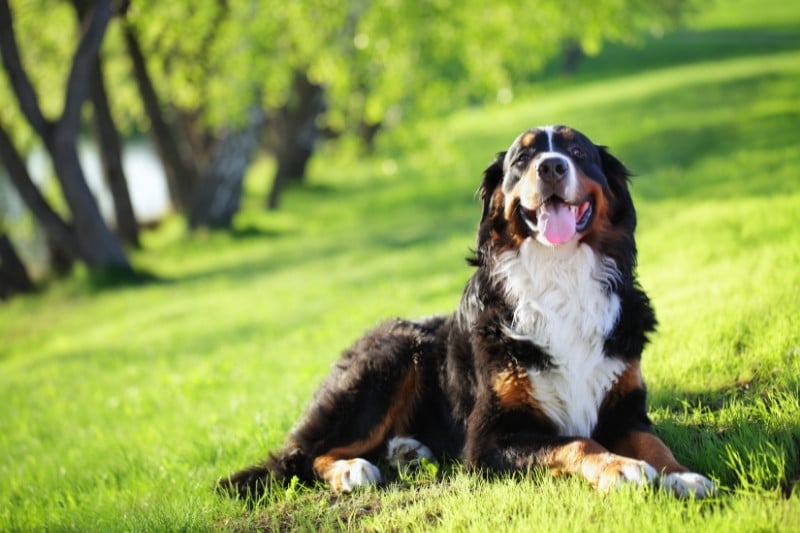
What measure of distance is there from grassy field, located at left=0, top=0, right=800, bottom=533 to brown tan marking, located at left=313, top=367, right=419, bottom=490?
304 millimetres

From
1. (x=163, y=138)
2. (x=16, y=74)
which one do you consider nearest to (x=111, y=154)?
(x=163, y=138)

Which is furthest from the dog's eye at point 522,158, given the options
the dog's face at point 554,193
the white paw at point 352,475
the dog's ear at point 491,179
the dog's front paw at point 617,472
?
the white paw at point 352,475

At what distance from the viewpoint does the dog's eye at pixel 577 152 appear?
462 centimetres

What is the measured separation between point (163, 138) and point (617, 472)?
1970cm

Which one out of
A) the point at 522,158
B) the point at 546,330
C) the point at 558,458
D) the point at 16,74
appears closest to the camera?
the point at 558,458

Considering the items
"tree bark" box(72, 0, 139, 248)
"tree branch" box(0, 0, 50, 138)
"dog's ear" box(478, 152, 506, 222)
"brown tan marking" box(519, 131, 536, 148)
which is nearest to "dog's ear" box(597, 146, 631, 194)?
"brown tan marking" box(519, 131, 536, 148)

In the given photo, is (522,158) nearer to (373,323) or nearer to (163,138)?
(373,323)

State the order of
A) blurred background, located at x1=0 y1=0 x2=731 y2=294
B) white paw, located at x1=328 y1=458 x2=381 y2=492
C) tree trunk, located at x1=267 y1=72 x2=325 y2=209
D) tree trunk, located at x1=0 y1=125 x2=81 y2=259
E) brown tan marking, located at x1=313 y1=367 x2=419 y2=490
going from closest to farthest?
white paw, located at x1=328 y1=458 x2=381 y2=492
brown tan marking, located at x1=313 y1=367 x2=419 y2=490
blurred background, located at x1=0 y1=0 x2=731 y2=294
tree trunk, located at x1=0 y1=125 x2=81 y2=259
tree trunk, located at x1=267 y1=72 x2=325 y2=209

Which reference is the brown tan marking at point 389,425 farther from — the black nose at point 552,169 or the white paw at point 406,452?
Result: the black nose at point 552,169

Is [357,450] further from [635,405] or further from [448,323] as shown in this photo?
[635,405]

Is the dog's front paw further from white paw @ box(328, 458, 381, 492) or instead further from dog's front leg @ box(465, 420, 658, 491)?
white paw @ box(328, 458, 381, 492)

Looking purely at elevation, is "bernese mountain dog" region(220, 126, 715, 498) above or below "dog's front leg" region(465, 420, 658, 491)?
above

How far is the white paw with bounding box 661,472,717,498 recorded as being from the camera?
3.74 metres

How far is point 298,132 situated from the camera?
24656mm
